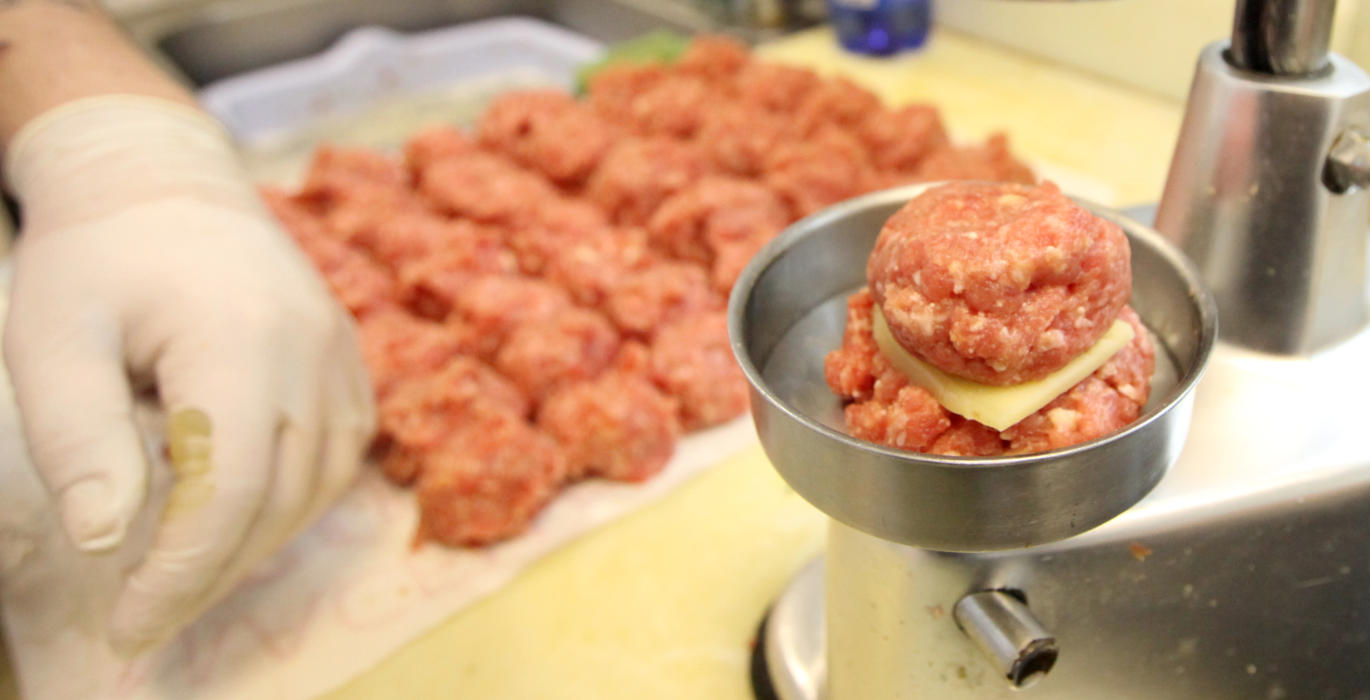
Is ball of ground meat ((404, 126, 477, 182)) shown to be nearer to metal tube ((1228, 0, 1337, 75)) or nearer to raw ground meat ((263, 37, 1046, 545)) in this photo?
raw ground meat ((263, 37, 1046, 545))

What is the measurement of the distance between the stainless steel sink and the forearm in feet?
5.48

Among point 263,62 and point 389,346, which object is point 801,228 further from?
point 263,62

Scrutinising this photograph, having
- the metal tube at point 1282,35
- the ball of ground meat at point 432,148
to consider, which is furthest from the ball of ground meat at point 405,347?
the metal tube at point 1282,35

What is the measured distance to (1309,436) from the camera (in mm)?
911

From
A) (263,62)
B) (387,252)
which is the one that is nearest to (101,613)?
(387,252)

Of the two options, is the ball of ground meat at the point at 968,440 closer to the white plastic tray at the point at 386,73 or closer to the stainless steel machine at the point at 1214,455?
the stainless steel machine at the point at 1214,455

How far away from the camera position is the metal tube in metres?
0.84

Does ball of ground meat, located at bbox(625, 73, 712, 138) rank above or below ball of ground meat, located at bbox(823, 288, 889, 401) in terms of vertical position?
below

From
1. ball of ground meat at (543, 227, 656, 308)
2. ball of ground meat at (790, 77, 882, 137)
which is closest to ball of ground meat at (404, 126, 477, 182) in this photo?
ball of ground meat at (543, 227, 656, 308)

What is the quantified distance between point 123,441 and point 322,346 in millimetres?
286

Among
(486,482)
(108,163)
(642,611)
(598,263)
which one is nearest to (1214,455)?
(642,611)

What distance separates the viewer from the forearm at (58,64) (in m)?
1.41

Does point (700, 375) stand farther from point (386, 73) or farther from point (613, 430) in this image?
point (386, 73)

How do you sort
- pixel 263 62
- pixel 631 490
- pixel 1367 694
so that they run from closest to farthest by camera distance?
pixel 1367 694, pixel 631 490, pixel 263 62
